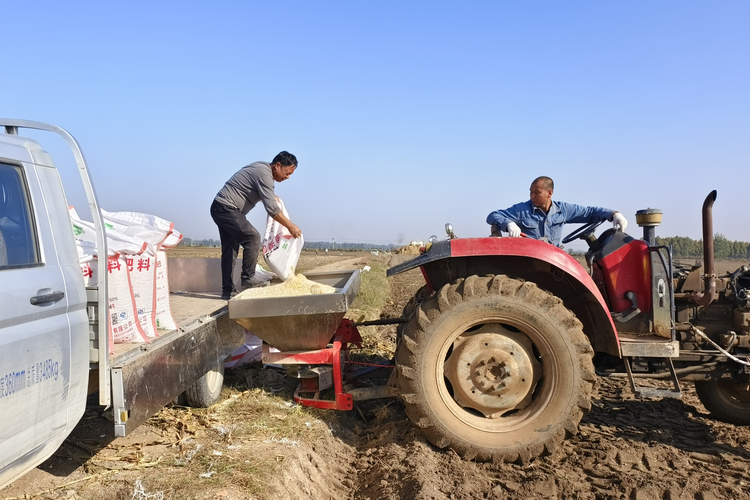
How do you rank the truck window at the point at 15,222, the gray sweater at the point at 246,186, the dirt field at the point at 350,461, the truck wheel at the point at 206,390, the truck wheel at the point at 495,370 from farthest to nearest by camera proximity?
1. the gray sweater at the point at 246,186
2. the truck wheel at the point at 206,390
3. the truck wheel at the point at 495,370
4. the dirt field at the point at 350,461
5. the truck window at the point at 15,222

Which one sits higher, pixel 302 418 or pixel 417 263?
pixel 417 263

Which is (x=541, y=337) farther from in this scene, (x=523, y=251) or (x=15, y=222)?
(x=15, y=222)

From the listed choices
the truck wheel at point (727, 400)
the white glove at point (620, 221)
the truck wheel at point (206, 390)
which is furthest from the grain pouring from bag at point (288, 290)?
the truck wheel at point (727, 400)

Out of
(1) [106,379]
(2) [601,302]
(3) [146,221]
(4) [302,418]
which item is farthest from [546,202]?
(1) [106,379]

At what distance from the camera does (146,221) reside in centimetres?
374

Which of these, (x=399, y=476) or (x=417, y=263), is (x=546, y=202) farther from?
(x=399, y=476)

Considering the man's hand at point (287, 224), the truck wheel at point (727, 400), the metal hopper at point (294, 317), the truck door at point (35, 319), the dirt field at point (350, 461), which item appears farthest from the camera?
the man's hand at point (287, 224)

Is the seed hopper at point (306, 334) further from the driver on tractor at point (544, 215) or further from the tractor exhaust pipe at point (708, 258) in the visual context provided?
the tractor exhaust pipe at point (708, 258)

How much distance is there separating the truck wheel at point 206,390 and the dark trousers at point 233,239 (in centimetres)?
130

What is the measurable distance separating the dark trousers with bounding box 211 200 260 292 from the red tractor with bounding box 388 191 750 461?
6.78 feet

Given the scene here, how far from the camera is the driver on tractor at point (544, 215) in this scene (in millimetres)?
4586

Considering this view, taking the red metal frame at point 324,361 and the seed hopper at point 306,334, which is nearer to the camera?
the seed hopper at point 306,334

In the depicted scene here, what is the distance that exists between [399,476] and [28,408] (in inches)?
80.9

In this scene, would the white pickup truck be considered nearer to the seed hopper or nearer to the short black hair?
the seed hopper
